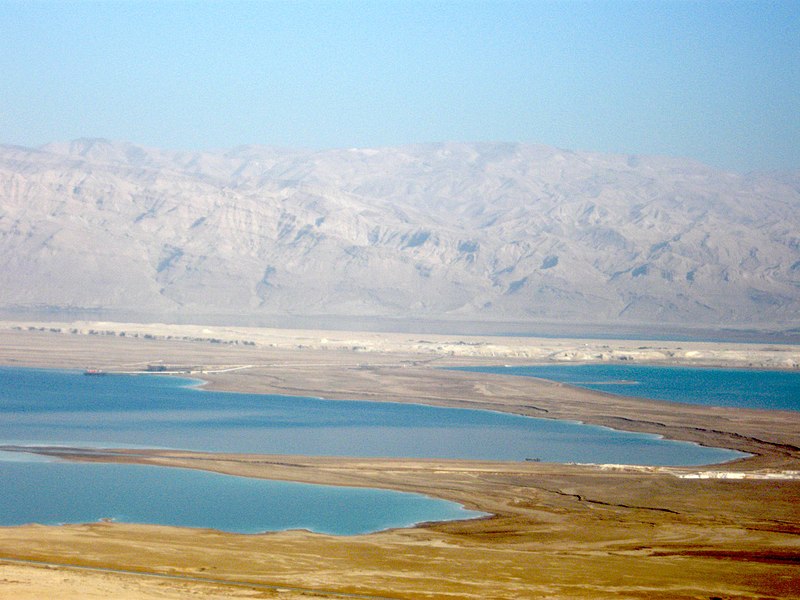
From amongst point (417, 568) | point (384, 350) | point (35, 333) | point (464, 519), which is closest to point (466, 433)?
point (464, 519)

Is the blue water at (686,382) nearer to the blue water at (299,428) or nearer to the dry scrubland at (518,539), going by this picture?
the dry scrubland at (518,539)

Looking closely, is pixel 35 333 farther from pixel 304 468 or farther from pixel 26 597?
pixel 26 597

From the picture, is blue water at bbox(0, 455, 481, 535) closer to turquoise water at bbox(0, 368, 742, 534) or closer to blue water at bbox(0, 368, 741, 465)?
turquoise water at bbox(0, 368, 742, 534)

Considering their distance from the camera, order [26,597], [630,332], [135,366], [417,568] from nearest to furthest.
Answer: [26,597], [417,568], [135,366], [630,332]

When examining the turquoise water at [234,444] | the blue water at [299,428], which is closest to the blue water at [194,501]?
the turquoise water at [234,444]

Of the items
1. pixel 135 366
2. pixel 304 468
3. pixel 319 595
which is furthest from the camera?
pixel 135 366

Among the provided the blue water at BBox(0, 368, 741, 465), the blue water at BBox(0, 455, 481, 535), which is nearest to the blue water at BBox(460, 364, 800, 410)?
the blue water at BBox(0, 368, 741, 465)

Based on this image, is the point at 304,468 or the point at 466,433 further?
the point at 466,433
